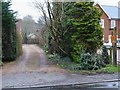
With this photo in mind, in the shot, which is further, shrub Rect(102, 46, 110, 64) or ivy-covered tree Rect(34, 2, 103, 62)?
shrub Rect(102, 46, 110, 64)

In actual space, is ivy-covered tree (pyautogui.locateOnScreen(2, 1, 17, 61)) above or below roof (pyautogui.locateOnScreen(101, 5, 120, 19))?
below

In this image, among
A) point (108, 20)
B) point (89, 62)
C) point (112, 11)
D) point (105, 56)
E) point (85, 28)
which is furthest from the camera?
point (112, 11)

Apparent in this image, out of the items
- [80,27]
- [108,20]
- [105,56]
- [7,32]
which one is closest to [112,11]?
[108,20]

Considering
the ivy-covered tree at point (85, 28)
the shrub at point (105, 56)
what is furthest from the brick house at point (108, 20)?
the ivy-covered tree at point (85, 28)

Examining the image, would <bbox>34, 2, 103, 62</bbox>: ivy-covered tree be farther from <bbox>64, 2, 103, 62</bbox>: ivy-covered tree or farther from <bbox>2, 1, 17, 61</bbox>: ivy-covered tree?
<bbox>2, 1, 17, 61</bbox>: ivy-covered tree

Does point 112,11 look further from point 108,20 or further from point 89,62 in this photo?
point 89,62

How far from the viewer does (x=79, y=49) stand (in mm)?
16859

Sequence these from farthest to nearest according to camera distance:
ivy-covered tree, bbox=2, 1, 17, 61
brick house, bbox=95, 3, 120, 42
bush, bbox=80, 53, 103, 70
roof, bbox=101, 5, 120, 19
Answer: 1. roof, bbox=101, 5, 120, 19
2. brick house, bbox=95, 3, 120, 42
3. ivy-covered tree, bbox=2, 1, 17, 61
4. bush, bbox=80, 53, 103, 70

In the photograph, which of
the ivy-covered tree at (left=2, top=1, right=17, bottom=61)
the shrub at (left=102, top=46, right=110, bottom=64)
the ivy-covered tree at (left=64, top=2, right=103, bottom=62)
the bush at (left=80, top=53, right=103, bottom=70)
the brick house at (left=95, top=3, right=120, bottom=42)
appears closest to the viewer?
the bush at (left=80, top=53, right=103, bottom=70)

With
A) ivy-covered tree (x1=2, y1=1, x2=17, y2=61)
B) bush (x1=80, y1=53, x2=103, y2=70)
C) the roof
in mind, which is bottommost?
bush (x1=80, y1=53, x2=103, y2=70)

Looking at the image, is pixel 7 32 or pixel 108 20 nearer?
pixel 7 32

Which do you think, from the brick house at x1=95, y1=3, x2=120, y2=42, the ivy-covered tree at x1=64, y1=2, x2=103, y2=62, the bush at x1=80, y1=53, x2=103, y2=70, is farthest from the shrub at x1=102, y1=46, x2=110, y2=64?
the brick house at x1=95, y1=3, x2=120, y2=42

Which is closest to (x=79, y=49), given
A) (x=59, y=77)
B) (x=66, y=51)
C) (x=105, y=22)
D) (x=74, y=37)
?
(x=74, y=37)

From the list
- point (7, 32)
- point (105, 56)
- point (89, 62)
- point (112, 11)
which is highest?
point (112, 11)
